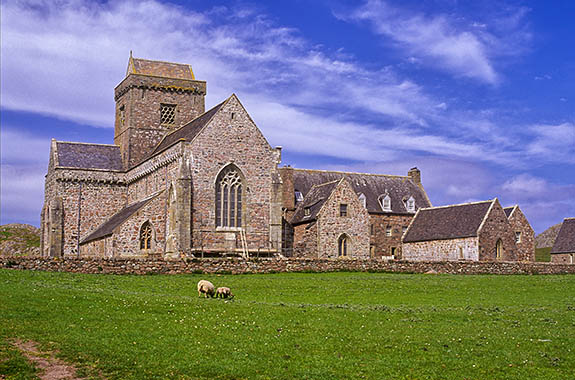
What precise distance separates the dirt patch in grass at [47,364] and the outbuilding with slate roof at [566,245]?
68.9 m

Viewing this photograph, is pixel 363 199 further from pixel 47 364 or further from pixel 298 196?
pixel 47 364

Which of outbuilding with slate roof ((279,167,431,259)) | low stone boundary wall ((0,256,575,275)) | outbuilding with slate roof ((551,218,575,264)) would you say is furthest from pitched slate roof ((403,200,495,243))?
outbuilding with slate roof ((551,218,575,264))

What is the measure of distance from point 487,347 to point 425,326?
121 inches

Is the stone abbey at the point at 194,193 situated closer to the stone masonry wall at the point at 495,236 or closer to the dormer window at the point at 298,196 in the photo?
the dormer window at the point at 298,196

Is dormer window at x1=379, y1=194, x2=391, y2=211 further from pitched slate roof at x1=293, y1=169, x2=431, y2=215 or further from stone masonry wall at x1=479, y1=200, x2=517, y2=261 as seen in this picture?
stone masonry wall at x1=479, y1=200, x2=517, y2=261

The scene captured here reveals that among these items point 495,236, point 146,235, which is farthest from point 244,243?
point 495,236

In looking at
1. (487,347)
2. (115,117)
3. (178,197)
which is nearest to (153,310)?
(487,347)

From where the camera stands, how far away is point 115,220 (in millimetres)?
54500

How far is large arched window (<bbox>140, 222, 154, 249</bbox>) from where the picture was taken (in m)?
48.9

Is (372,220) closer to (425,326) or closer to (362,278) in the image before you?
(362,278)

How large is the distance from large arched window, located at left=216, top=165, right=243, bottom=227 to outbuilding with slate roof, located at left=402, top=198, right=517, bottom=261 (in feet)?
66.0

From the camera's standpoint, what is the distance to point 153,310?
22062 mm

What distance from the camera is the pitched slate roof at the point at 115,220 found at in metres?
49.8

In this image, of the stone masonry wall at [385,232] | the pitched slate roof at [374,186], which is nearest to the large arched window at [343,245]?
the pitched slate roof at [374,186]
